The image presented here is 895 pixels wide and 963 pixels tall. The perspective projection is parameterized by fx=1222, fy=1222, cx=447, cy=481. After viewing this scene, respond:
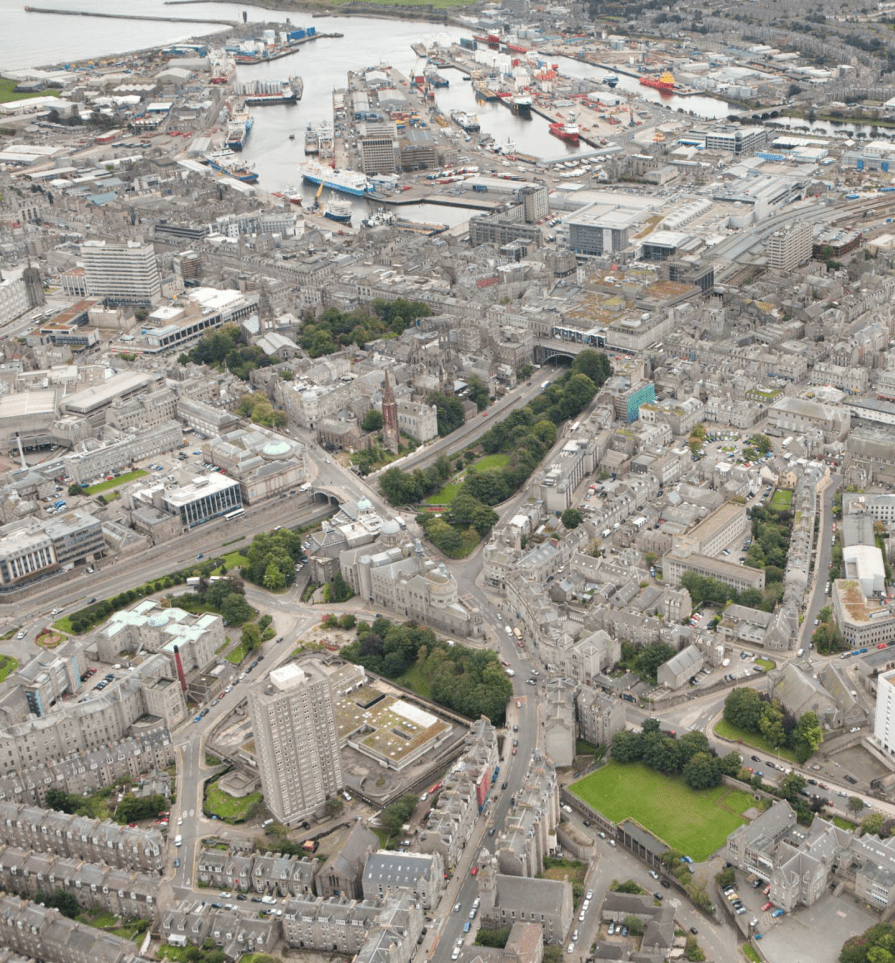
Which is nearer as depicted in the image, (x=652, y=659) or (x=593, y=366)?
(x=652, y=659)

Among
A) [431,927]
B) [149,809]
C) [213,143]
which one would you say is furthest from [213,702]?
[213,143]

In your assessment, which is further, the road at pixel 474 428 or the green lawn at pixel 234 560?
the road at pixel 474 428

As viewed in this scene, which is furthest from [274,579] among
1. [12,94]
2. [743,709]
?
[12,94]

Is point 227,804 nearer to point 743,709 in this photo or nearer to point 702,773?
point 702,773

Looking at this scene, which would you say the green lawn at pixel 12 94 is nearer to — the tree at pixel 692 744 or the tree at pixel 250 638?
the tree at pixel 250 638

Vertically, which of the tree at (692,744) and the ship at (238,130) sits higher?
the ship at (238,130)

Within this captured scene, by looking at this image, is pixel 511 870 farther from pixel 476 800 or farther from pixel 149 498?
pixel 149 498

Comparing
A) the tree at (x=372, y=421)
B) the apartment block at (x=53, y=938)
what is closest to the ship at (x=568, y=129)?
the tree at (x=372, y=421)
